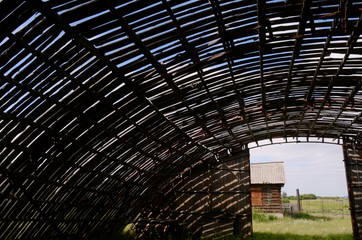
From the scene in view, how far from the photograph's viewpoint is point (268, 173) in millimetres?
24188

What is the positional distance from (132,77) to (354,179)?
13.3 m

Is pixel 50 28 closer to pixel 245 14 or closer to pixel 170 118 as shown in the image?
pixel 245 14

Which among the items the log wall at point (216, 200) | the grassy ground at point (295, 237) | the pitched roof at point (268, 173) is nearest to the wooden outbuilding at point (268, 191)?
the pitched roof at point (268, 173)

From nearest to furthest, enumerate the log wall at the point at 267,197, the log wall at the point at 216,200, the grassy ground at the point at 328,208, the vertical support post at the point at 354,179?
the vertical support post at the point at 354,179, the log wall at the point at 216,200, the log wall at the point at 267,197, the grassy ground at the point at 328,208

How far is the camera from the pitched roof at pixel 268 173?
22.9m

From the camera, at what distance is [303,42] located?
5.80 m

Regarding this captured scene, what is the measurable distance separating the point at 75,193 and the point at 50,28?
5755mm

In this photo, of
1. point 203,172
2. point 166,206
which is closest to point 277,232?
point 203,172

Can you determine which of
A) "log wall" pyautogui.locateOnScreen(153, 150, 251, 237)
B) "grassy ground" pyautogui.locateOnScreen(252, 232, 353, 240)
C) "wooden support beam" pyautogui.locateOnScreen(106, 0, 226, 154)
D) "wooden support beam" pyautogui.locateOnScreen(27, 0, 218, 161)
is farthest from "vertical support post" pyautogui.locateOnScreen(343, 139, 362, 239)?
"wooden support beam" pyautogui.locateOnScreen(27, 0, 218, 161)

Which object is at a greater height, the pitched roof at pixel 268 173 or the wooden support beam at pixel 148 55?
the wooden support beam at pixel 148 55

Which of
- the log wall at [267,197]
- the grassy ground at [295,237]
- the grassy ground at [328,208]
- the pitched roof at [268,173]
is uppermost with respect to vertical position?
the pitched roof at [268,173]

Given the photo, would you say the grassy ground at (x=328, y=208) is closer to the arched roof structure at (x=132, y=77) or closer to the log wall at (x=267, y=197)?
the log wall at (x=267, y=197)

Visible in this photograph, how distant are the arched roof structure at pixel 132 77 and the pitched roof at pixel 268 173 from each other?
14700 millimetres

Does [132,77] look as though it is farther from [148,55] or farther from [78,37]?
[78,37]
